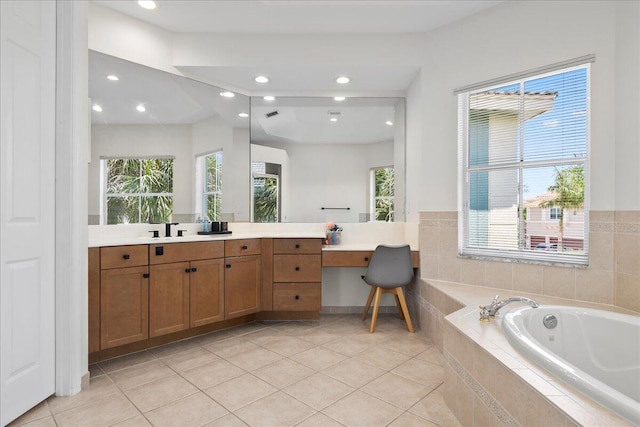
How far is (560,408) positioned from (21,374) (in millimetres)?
2443

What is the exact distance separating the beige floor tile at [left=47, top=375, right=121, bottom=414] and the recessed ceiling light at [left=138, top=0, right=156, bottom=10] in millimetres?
2672

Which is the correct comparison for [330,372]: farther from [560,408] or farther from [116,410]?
[560,408]

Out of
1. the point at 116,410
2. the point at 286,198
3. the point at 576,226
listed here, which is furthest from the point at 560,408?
the point at 286,198

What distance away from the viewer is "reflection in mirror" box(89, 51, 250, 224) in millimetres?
2771

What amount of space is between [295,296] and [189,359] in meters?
1.11

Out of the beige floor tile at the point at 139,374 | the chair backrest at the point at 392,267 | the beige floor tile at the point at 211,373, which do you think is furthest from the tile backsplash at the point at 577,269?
the beige floor tile at the point at 139,374

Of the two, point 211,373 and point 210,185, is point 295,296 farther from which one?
point 210,185

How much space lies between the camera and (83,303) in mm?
2178

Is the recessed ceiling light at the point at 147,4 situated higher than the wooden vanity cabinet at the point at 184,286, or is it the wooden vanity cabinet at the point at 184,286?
the recessed ceiling light at the point at 147,4

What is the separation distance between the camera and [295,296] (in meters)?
3.38

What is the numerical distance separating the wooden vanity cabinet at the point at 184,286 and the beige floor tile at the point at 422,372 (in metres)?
1.60

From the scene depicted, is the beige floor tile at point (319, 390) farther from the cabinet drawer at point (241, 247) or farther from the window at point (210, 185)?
the window at point (210, 185)

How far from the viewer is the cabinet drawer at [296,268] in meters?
3.37

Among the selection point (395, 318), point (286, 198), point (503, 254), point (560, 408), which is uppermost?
point (286, 198)
